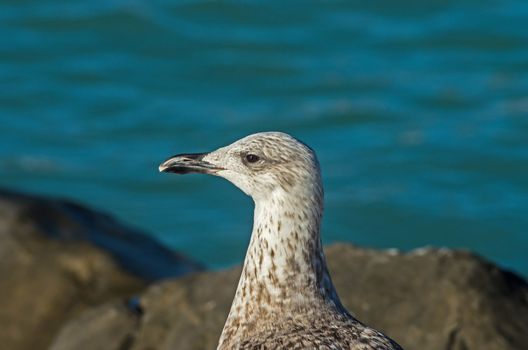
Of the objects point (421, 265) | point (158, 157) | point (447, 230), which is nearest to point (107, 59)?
point (158, 157)

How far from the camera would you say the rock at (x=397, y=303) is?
254 inches

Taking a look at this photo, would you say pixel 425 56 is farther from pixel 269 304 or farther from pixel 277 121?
pixel 269 304

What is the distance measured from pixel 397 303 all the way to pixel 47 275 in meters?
2.54

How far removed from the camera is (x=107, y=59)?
49.5 ft

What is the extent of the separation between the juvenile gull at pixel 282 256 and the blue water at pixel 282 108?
6771 mm

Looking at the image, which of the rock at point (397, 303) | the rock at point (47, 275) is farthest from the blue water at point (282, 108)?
the rock at point (397, 303)

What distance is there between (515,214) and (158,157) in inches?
133

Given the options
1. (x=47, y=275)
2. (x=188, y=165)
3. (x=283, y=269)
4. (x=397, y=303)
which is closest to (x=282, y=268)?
(x=283, y=269)

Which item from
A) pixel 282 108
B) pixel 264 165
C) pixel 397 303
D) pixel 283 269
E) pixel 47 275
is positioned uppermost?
pixel 282 108

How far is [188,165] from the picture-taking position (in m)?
5.36

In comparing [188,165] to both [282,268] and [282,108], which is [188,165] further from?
[282,108]

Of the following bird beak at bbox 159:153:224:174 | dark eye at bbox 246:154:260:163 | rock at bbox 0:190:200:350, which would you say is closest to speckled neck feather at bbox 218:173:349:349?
dark eye at bbox 246:154:260:163

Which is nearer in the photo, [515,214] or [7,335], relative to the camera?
[7,335]

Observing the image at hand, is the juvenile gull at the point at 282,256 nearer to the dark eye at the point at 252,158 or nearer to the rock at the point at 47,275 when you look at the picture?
the dark eye at the point at 252,158
